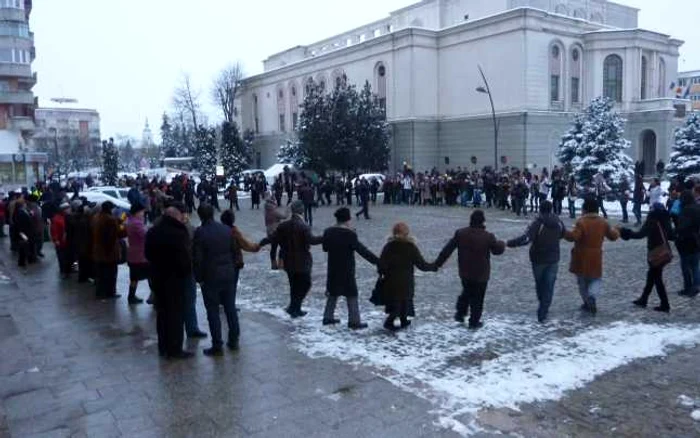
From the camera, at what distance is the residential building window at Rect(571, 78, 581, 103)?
44.2 m

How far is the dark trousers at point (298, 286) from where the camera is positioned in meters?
8.52

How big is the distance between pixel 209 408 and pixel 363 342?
239 centimetres

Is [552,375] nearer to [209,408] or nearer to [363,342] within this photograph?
[363,342]

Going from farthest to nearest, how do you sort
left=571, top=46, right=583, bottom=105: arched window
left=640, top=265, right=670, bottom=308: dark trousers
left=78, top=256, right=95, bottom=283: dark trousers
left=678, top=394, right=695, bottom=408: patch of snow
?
left=571, top=46, right=583, bottom=105: arched window → left=78, top=256, right=95, bottom=283: dark trousers → left=640, top=265, right=670, bottom=308: dark trousers → left=678, top=394, right=695, bottom=408: patch of snow

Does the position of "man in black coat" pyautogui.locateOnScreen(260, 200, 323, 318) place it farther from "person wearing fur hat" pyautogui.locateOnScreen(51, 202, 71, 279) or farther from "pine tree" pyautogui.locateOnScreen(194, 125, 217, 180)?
"pine tree" pyautogui.locateOnScreen(194, 125, 217, 180)

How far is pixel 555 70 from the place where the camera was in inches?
1684

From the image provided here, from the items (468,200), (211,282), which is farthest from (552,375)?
(468,200)

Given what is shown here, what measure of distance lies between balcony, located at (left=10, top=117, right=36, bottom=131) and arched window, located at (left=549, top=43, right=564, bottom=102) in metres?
42.3

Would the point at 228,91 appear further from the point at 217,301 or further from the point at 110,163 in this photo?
the point at 217,301

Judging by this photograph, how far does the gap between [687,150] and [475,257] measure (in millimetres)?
29754

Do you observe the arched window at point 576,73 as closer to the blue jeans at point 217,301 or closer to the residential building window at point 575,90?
the residential building window at point 575,90

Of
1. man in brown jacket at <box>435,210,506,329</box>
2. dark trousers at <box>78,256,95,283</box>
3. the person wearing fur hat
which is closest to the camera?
man in brown jacket at <box>435,210,506,329</box>

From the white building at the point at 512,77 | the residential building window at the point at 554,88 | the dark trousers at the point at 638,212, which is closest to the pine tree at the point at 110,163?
the white building at the point at 512,77

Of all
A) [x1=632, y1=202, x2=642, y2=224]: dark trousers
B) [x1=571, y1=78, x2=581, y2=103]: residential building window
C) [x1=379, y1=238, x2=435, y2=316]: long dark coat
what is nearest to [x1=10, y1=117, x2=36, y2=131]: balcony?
[x1=571, y1=78, x2=581, y2=103]: residential building window
